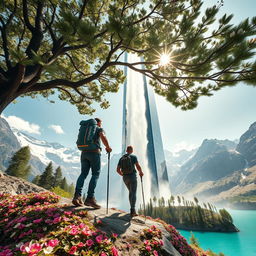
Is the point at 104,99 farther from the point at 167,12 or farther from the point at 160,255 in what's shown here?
the point at 160,255

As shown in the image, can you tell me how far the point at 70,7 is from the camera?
6160 millimetres

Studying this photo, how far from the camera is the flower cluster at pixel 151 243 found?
2.82 metres

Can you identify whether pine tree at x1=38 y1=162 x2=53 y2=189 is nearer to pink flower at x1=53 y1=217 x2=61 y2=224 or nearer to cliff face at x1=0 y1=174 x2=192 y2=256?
cliff face at x1=0 y1=174 x2=192 y2=256

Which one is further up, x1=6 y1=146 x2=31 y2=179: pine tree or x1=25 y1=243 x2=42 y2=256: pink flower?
x1=6 y1=146 x2=31 y2=179: pine tree

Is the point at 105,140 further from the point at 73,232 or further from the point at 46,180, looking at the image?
the point at 46,180

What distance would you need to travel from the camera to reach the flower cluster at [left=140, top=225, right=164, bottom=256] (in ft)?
9.24

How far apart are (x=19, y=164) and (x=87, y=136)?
129ft

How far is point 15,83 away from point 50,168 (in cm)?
3921

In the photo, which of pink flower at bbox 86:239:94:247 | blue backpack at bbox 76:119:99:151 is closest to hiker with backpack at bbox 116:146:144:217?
blue backpack at bbox 76:119:99:151

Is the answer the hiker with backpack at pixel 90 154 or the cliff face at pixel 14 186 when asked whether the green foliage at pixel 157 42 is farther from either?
the cliff face at pixel 14 186

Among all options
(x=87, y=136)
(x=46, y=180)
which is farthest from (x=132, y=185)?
(x=46, y=180)

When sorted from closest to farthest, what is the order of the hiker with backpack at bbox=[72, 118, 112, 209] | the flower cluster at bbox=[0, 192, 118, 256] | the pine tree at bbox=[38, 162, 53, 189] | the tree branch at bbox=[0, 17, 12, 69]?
the flower cluster at bbox=[0, 192, 118, 256] < the hiker with backpack at bbox=[72, 118, 112, 209] < the tree branch at bbox=[0, 17, 12, 69] < the pine tree at bbox=[38, 162, 53, 189]

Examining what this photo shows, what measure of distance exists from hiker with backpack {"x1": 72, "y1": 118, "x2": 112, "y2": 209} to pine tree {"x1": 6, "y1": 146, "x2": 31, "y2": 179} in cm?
3820

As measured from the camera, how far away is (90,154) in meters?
4.00
